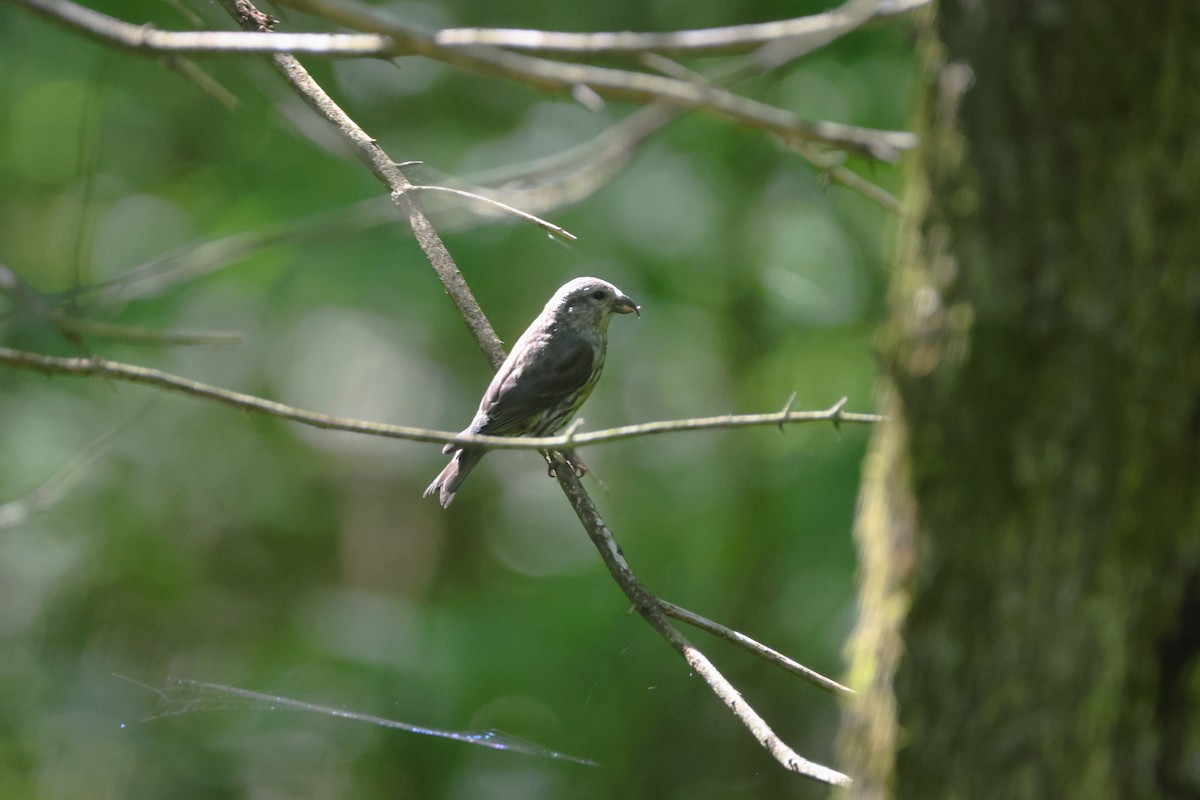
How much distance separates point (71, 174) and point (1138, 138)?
8.96m

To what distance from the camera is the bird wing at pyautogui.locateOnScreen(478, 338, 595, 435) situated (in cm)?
479

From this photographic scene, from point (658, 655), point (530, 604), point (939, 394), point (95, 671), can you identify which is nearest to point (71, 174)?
point (95, 671)

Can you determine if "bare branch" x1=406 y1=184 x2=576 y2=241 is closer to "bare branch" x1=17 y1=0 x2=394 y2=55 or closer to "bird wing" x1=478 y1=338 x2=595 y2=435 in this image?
"bare branch" x1=17 y1=0 x2=394 y2=55

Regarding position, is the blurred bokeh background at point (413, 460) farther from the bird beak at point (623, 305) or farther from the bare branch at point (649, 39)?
the bare branch at point (649, 39)

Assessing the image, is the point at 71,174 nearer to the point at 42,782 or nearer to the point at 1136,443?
the point at 42,782

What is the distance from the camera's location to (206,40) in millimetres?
1422

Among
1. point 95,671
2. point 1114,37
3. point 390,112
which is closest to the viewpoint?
Answer: point 1114,37

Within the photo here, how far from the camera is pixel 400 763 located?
7.23 meters

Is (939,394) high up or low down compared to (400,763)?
up

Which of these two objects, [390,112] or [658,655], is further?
[390,112]

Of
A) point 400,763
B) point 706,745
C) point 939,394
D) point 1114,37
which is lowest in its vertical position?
point 400,763

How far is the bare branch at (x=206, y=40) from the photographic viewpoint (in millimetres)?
1340

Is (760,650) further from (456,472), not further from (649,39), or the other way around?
(456,472)

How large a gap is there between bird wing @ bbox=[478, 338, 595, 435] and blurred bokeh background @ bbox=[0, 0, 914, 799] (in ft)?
5.83
